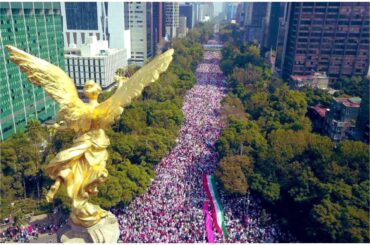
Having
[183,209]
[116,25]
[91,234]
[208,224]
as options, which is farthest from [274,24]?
[91,234]

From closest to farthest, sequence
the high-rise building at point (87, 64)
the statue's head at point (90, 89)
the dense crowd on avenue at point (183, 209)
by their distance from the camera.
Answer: the statue's head at point (90, 89)
the dense crowd on avenue at point (183, 209)
the high-rise building at point (87, 64)

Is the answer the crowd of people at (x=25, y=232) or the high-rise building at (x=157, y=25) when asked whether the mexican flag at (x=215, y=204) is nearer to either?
the crowd of people at (x=25, y=232)

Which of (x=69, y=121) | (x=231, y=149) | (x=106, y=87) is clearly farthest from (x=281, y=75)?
(x=69, y=121)

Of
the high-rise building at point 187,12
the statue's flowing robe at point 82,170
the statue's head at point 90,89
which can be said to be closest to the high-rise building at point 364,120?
the statue's flowing robe at point 82,170

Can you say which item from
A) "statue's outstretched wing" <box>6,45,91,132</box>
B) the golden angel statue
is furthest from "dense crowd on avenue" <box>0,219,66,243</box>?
"statue's outstretched wing" <box>6,45,91,132</box>

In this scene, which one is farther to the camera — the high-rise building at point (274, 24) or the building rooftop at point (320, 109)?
the high-rise building at point (274, 24)

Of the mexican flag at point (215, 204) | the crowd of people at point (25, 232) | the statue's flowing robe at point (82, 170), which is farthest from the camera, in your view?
the mexican flag at point (215, 204)

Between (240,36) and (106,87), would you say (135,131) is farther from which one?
(240,36)

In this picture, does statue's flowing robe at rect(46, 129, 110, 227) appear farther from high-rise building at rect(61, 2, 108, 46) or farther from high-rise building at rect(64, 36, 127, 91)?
high-rise building at rect(61, 2, 108, 46)
